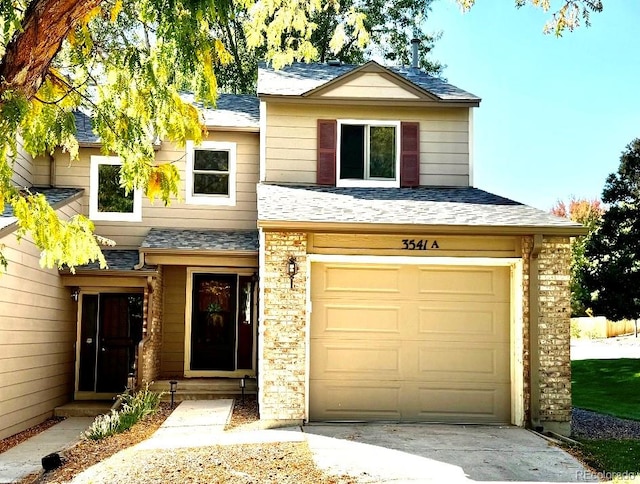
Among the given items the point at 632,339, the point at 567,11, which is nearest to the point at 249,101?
the point at 567,11

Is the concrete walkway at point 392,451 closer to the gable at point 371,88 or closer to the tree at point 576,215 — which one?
the gable at point 371,88

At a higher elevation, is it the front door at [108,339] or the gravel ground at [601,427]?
the front door at [108,339]

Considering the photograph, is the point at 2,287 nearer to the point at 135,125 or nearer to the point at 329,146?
the point at 135,125

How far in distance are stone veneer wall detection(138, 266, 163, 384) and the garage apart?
3.69 m

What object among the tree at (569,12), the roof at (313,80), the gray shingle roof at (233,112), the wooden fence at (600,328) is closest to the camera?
the tree at (569,12)

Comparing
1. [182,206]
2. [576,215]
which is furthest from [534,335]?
[576,215]

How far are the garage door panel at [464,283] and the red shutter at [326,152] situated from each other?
3.32 meters

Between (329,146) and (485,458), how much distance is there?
22.7 feet

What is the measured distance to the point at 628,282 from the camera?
1753 cm

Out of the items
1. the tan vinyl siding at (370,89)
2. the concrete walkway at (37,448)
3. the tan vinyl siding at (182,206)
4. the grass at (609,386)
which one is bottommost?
the concrete walkway at (37,448)

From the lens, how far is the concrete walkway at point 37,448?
9039 millimetres

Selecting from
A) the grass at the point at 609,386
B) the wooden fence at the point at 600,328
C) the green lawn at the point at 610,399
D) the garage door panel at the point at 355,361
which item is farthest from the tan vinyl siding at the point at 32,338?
the wooden fence at the point at 600,328

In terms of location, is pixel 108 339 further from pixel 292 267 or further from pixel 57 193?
pixel 292 267

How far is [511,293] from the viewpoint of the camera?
Result: 10625 mm
